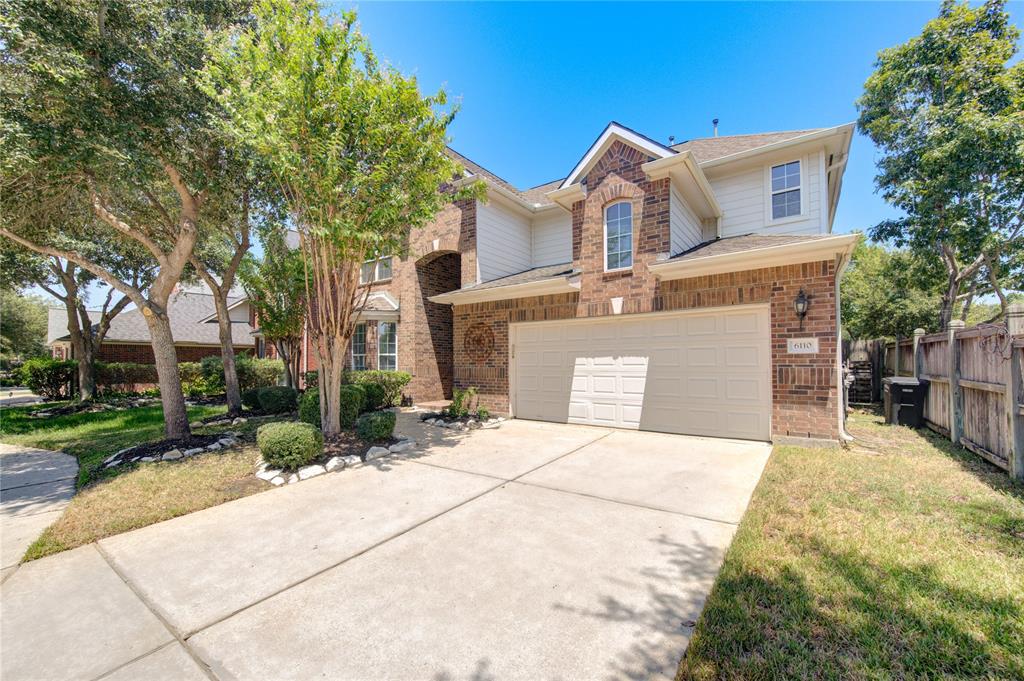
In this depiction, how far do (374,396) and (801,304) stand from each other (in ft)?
31.9

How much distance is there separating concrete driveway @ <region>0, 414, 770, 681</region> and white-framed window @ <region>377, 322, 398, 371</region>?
821 centimetres

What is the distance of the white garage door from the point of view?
7312 mm

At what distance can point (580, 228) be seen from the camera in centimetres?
909

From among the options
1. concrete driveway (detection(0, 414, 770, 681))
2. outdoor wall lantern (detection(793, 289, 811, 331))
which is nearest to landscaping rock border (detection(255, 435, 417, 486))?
concrete driveway (detection(0, 414, 770, 681))

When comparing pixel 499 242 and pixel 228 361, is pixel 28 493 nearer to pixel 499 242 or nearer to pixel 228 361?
pixel 228 361

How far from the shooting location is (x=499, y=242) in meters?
11.6

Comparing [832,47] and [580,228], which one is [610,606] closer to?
[580,228]

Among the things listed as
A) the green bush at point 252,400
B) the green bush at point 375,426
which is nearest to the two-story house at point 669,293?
the green bush at point 375,426

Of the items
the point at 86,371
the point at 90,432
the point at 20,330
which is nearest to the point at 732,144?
the point at 90,432

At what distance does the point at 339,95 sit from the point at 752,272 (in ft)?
23.3

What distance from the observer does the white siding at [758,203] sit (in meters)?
8.83

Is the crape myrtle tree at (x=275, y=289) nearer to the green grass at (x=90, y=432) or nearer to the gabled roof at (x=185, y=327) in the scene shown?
the green grass at (x=90, y=432)

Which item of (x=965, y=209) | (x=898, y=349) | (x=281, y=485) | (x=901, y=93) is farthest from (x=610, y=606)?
(x=901, y=93)

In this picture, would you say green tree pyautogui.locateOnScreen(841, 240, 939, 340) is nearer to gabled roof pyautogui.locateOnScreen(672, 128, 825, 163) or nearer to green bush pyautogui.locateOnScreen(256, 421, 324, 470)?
gabled roof pyautogui.locateOnScreen(672, 128, 825, 163)
